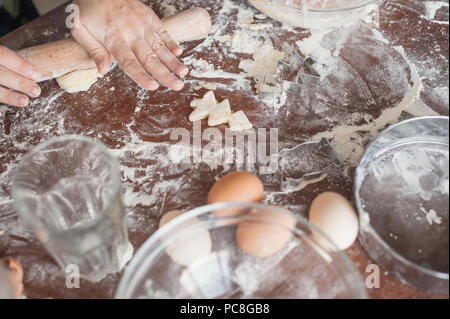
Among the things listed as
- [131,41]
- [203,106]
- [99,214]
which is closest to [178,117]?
[203,106]

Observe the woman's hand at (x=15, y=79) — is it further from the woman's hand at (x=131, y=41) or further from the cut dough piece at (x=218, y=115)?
the cut dough piece at (x=218, y=115)

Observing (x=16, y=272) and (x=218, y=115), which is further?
(x=218, y=115)

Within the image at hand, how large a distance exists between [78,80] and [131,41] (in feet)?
0.63

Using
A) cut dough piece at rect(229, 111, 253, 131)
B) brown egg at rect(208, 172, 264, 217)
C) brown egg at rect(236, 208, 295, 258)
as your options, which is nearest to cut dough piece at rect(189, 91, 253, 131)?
cut dough piece at rect(229, 111, 253, 131)

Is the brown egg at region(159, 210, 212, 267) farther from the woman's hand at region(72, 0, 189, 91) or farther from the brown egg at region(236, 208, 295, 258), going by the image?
the woman's hand at region(72, 0, 189, 91)

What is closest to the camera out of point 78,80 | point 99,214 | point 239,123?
point 99,214

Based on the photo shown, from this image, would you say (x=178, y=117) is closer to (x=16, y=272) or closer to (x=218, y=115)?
(x=218, y=115)

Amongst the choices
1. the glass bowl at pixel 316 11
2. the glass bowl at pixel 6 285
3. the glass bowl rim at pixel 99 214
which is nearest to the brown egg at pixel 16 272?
the glass bowl at pixel 6 285

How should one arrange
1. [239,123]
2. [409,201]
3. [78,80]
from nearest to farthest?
[409,201] → [239,123] → [78,80]

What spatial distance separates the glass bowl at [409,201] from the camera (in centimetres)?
79

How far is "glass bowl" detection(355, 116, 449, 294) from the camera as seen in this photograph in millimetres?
788

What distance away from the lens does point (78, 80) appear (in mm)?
1147

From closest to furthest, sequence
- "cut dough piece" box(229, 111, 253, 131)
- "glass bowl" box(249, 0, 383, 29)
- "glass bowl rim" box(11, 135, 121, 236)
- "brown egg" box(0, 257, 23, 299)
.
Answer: "glass bowl rim" box(11, 135, 121, 236) → "brown egg" box(0, 257, 23, 299) → "cut dough piece" box(229, 111, 253, 131) → "glass bowl" box(249, 0, 383, 29)

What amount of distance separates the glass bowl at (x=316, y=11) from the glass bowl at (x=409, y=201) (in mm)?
452
